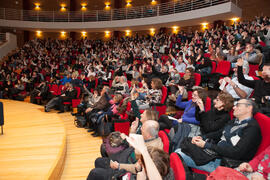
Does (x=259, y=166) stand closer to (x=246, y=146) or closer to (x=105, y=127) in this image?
(x=246, y=146)

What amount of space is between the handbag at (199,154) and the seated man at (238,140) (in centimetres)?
3

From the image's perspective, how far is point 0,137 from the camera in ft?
10.7

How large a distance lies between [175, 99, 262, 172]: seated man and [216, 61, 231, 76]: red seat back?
2955 millimetres

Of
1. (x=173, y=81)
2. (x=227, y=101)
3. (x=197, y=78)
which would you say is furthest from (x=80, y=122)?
(x=227, y=101)

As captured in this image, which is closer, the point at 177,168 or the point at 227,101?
the point at 177,168

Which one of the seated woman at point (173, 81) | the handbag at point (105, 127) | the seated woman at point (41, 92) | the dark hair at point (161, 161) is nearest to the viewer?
the dark hair at point (161, 161)

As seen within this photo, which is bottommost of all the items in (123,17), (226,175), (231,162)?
(231,162)

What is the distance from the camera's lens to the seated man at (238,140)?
176cm

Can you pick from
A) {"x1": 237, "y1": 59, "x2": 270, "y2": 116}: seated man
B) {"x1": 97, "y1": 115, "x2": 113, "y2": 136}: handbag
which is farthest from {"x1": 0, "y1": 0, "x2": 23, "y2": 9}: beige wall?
{"x1": 237, "y1": 59, "x2": 270, "y2": 116}: seated man

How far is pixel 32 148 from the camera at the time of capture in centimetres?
295

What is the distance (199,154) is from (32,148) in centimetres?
220

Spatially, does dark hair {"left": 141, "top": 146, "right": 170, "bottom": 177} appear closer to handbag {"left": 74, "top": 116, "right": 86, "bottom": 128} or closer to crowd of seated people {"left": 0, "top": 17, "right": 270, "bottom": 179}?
crowd of seated people {"left": 0, "top": 17, "right": 270, "bottom": 179}

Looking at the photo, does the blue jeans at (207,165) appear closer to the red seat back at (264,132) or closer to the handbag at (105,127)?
the red seat back at (264,132)

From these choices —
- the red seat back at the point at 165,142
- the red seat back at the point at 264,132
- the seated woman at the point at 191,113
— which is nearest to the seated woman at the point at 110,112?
the seated woman at the point at 191,113
